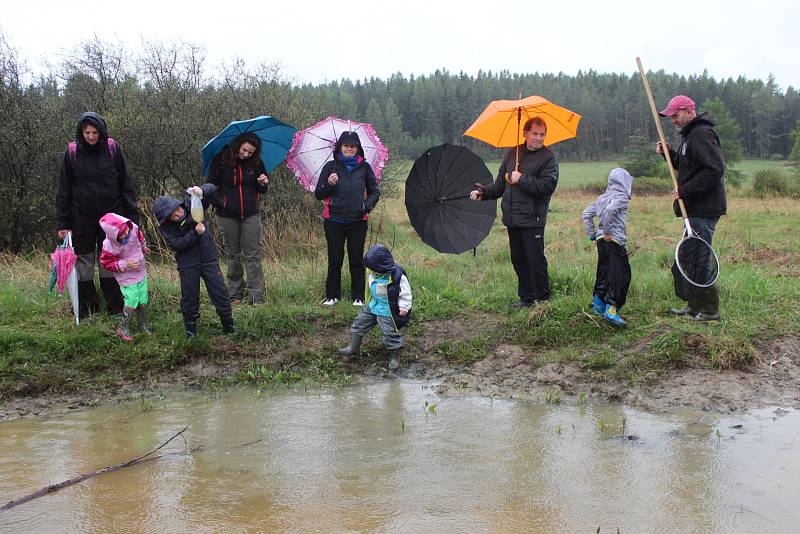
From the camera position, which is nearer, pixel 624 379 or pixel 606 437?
pixel 606 437

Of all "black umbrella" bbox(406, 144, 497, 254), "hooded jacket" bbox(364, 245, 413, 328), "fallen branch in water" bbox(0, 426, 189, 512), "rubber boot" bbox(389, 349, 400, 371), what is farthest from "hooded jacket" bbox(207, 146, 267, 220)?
"fallen branch in water" bbox(0, 426, 189, 512)

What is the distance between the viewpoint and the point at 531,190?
7.46 metres

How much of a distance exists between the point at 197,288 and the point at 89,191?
150cm

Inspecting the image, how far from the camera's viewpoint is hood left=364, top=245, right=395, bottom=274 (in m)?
6.46

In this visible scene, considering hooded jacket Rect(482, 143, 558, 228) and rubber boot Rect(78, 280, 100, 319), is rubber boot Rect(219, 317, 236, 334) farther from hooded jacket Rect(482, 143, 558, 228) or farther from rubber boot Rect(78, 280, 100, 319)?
hooded jacket Rect(482, 143, 558, 228)

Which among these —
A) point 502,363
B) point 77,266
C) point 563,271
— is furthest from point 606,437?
point 77,266

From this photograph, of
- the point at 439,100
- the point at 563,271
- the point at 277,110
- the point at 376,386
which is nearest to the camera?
the point at 376,386

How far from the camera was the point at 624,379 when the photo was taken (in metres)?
6.31

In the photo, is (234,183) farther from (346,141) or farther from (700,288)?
(700,288)

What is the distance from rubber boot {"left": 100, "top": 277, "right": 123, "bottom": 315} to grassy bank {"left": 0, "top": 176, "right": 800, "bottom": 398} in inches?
8.6

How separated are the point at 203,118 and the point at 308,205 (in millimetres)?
2615

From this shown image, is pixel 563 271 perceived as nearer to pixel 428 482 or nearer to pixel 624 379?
pixel 624 379

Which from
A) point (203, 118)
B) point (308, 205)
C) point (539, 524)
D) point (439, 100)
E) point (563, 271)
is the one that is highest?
point (439, 100)

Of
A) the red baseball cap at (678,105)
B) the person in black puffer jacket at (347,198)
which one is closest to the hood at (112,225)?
the person in black puffer jacket at (347,198)
